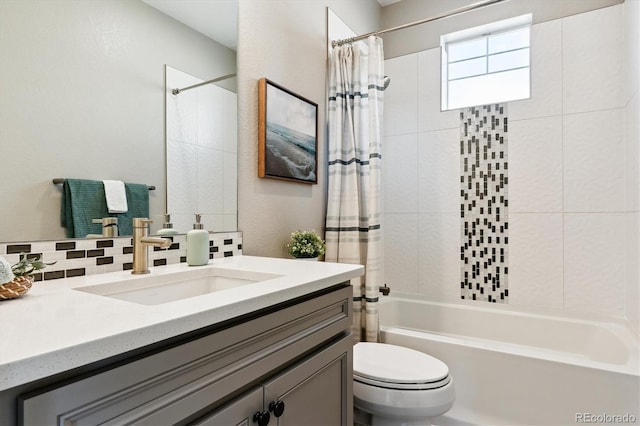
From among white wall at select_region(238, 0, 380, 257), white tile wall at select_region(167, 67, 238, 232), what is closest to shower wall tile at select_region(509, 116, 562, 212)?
white wall at select_region(238, 0, 380, 257)

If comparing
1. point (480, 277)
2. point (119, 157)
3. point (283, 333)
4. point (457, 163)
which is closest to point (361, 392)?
point (283, 333)

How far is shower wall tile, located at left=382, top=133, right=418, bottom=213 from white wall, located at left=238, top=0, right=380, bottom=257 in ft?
2.83

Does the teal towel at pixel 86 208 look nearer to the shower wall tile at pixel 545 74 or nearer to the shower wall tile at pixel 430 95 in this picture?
the shower wall tile at pixel 430 95

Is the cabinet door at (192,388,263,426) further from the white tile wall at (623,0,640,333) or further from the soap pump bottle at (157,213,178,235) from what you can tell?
the white tile wall at (623,0,640,333)

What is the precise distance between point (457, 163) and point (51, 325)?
254 centimetres

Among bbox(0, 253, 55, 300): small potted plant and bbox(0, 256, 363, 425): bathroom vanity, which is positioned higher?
bbox(0, 253, 55, 300): small potted plant

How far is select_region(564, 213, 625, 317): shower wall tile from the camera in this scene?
2.11 meters

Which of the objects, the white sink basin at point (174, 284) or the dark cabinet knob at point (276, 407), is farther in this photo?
the white sink basin at point (174, 284)

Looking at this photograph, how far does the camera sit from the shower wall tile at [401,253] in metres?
2.74

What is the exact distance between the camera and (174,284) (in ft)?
3.66

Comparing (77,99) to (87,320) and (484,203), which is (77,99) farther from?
(484,203)

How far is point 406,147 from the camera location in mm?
2797

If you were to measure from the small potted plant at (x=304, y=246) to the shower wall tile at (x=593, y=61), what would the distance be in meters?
1.85

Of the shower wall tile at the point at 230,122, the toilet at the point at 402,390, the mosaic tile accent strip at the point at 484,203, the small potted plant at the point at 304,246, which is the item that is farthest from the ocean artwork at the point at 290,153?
the mosaic tile accent strip at the point at 484,203
